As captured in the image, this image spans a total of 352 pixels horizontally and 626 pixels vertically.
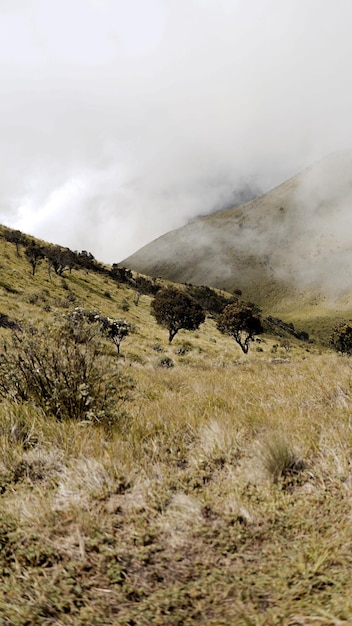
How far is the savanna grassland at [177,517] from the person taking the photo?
73.5 inches

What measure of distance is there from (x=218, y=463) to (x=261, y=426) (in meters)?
1.05

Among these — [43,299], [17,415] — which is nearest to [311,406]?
[17,415]

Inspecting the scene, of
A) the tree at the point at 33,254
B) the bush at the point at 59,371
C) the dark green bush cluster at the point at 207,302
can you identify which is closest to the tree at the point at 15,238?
the tree at the point at 33,254

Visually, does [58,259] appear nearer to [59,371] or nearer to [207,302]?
[207,302]

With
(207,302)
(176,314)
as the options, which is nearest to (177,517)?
(176,314)

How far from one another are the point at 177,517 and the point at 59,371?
3.41 meters

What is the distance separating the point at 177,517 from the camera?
265cm

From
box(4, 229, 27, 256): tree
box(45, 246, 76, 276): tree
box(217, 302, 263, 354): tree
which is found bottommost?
box(217, 302, 263, 354): tree

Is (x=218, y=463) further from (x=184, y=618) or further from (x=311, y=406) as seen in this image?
(x=311, y=406)

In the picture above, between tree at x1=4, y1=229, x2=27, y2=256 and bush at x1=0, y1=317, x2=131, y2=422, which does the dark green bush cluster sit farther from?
bush at x1=0, y1=317, x2=131, y2=422

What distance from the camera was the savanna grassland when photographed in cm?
187

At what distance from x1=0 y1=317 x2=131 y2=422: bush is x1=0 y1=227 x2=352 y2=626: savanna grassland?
1.03ft

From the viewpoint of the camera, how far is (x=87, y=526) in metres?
2.54

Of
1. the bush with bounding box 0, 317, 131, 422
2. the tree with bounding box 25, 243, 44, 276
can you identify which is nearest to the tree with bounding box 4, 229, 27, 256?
the tree with bounding box 25, 243, 44, 276
